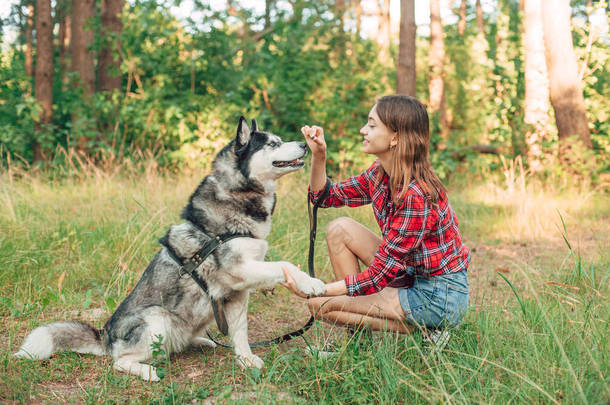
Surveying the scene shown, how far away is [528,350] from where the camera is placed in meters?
2.44

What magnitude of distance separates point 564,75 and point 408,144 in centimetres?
797

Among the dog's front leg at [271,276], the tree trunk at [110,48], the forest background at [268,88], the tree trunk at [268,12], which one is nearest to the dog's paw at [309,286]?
the dog's front leg at [271,276]

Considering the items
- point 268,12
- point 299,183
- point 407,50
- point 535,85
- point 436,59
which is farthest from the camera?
point 268,12

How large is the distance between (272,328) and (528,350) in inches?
79.2

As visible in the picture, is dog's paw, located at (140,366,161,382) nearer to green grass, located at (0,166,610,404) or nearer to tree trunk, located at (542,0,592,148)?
green grass, located at (0,166,610,404)

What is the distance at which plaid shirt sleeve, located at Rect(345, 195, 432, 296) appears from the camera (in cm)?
262

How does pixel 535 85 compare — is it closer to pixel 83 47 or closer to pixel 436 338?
pixel 436 338

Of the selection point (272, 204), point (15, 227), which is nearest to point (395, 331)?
point (272, 204)

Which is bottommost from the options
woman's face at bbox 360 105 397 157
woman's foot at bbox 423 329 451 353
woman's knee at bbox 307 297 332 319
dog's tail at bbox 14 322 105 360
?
dog's tail at bbox 14 322 105 360

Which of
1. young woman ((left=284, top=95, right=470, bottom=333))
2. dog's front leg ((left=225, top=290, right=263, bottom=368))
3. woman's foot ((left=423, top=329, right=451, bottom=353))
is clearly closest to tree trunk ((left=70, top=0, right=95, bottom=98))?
dog's front leg ((left=225, top=290, right=263, bottom=368))

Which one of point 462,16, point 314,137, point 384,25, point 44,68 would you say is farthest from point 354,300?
point 462,16

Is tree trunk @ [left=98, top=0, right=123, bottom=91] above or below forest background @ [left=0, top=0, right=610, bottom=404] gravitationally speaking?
above

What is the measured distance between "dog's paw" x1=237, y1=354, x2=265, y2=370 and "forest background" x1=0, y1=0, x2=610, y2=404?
0.06m

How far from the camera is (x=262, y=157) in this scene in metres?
3.12
